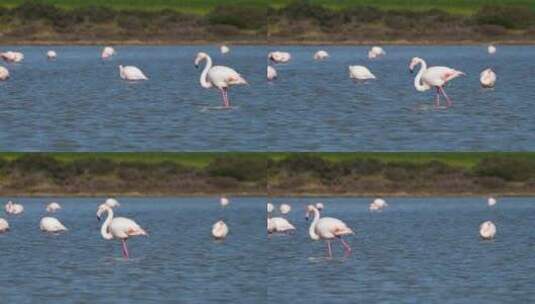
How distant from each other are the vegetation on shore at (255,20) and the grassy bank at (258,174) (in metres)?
2.19

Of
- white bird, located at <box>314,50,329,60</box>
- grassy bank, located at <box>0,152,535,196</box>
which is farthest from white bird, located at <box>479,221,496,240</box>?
white bird, located at <box>314,50,329,60</box>

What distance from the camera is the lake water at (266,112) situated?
745 inches

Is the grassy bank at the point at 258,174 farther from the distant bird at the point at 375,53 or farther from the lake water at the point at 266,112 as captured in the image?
the distant bird at the point at 375,53

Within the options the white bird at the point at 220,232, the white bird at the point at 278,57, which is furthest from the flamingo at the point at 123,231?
the white bird at the point at 278,57

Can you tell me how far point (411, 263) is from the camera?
21.3 m

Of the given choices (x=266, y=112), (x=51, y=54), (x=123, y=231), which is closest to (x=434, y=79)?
(x=266, y=112)

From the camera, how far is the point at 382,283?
742 inches

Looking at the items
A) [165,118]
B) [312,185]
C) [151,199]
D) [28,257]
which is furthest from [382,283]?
[151,199]

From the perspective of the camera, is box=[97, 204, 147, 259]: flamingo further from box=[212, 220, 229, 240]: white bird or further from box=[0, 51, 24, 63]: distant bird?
box=[0, 51, 24, 63]: distant bird

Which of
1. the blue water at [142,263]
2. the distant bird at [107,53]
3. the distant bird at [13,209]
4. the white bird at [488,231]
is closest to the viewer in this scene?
the blue water at [142,263]

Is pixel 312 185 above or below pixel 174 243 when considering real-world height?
above

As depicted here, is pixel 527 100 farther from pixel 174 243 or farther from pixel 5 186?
pixel 5 186

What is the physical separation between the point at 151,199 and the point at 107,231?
47.8 feet

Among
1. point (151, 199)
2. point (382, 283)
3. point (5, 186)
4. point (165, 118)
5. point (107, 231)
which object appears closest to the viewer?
point (382, 283)
